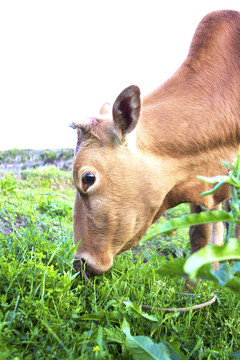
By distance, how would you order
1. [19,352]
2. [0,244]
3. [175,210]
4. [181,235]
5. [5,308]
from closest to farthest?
[19,352], [5,308], [0,244], [181,235], [175,210]

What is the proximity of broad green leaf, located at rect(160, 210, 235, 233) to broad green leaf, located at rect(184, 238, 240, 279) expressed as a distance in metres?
0.13

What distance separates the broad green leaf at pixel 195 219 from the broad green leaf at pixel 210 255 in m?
0.13

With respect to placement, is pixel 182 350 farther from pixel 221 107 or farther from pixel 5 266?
pixel 221 107

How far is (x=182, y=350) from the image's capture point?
1.79 m

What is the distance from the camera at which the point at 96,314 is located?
6.03 feet

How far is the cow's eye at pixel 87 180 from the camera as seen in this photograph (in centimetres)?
237

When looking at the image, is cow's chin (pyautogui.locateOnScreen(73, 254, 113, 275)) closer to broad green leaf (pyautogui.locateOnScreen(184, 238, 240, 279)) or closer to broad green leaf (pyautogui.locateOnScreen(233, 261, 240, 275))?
broad green leaf (pyautogui.locateOnScreen(233, 261, 240, 275))

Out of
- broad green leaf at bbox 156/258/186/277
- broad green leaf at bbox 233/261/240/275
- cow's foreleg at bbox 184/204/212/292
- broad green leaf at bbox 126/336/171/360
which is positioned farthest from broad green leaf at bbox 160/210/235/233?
cow's foreleg at bbox 184/204/212/292

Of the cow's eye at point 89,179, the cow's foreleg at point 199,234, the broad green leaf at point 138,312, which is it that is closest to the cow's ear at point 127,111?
the cow's eye at point 89,179

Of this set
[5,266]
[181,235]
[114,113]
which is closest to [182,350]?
[5,266]

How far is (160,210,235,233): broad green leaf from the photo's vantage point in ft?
4.15

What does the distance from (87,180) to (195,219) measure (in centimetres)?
123

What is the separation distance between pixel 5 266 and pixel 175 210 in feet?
17.3

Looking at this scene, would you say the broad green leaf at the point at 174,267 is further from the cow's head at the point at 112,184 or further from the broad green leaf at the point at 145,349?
the cow's head at the point at 112,184
